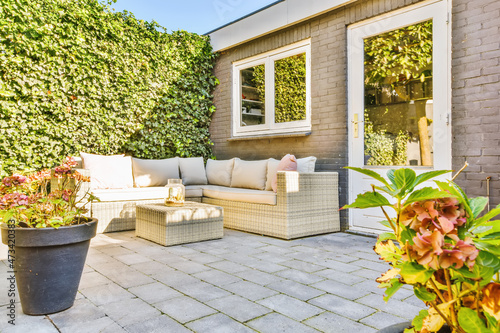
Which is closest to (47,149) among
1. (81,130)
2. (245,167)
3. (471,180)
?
(81,130)

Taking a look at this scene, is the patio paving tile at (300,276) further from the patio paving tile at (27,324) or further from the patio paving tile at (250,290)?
the patio paving tile at (27,324)

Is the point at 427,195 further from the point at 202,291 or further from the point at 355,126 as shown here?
the point at 355,126

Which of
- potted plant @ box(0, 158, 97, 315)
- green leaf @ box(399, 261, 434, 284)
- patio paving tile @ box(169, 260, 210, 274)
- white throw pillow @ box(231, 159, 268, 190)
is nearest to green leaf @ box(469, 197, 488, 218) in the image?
green leaf @ box(399, 261, 434, 284)

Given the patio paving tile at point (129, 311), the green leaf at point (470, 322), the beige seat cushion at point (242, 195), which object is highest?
the green leaf at point (470, 322)

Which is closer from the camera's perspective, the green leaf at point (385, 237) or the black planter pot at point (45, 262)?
the green leaf at point (385, 237)

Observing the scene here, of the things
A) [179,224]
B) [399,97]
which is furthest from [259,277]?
[399,97]

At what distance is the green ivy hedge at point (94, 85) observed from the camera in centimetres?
402

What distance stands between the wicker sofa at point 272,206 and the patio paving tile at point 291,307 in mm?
1604

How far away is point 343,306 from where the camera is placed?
193cm

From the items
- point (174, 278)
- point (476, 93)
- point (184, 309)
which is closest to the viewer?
point (184, 309)

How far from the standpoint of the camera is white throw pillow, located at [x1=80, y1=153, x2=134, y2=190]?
4203mm

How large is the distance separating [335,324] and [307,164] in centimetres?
261

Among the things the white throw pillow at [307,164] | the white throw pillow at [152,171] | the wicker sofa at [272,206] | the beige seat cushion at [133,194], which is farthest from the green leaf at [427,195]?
the white throw pillow at [152,171]

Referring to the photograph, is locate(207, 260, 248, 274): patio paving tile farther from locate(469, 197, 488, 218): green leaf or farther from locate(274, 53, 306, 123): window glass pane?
locate(274, 53, 306, 123): window glass pane
